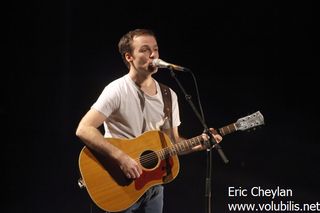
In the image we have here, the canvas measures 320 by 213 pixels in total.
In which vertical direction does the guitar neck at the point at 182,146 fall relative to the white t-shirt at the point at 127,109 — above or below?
below

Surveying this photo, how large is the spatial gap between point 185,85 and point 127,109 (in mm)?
1589

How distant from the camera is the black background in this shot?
12.9 ft

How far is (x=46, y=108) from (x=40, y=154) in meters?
0.41

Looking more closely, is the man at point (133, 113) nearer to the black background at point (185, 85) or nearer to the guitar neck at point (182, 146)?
the guitar neck at point (182, 146)

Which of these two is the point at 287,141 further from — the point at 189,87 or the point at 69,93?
the point at 69,93

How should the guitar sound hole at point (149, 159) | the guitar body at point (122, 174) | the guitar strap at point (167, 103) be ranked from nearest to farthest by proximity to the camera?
the guitar body at point (122, 174) → the guitar sound hole at point (149, 159) → the guitar strap at point (167, 103)

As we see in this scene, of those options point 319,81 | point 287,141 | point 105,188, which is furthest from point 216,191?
point 105,188

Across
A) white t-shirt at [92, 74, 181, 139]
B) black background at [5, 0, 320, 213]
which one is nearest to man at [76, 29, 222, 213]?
white t-shirt at [92, 74, 181, 139]

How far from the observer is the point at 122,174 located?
8.90 ft

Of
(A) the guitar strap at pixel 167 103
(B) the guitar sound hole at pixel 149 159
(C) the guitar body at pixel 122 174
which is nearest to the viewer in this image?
(C) the guitar body at pixel 122 174

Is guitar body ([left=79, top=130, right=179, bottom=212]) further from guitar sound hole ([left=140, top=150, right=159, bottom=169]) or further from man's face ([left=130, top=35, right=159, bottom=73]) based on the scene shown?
man's face ([left=130, top=35, right=159, bottom=73])

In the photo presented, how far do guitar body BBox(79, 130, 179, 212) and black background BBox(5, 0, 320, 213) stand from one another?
1.25 meters

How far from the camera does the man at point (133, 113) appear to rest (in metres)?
2.66

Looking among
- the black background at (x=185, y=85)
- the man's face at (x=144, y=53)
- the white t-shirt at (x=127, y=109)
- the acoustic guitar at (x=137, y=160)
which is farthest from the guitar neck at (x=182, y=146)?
the black background at (x=185, y=85)
